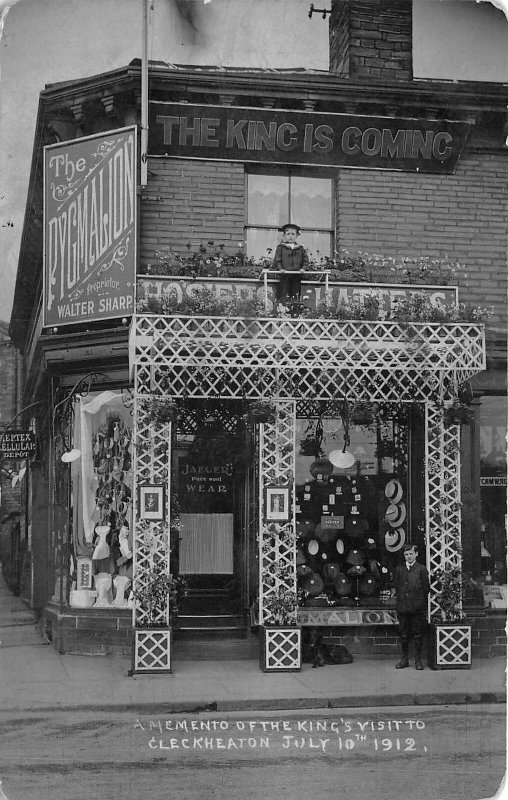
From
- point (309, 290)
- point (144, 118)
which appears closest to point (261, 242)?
point (309, 290)

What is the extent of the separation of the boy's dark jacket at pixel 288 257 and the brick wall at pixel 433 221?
136cm

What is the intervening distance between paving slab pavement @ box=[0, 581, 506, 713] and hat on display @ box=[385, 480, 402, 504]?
2.56 metres

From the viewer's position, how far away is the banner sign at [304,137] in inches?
585

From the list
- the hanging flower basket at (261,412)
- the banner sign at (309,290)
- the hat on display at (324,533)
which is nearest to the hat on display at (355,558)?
the hat on display at (324,533)

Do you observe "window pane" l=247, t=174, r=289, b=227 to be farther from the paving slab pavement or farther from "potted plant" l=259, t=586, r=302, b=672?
the paving slab pavement

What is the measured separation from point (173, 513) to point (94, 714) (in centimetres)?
372

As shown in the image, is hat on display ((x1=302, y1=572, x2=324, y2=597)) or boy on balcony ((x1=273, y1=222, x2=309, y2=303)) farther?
hat on display ((x1=302, y1=572, x2=324, y2=597))

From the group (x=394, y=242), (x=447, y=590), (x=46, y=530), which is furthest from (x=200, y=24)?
(x=46, y=530)

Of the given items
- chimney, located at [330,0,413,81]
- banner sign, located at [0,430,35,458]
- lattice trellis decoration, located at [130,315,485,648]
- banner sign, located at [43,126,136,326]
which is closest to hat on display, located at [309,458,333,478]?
lattice trellis decoration, located at [130,315,485,648]

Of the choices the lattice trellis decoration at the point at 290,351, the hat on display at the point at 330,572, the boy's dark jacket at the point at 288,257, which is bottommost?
the hat on display at the point at 330,572

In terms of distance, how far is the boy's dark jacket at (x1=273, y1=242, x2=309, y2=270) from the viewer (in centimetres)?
1433

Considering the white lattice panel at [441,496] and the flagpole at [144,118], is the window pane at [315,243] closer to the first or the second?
the flagpole at [144,118]

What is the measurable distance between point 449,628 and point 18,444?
7354mm

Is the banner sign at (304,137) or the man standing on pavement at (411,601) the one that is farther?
A: the banner sign at (304,137)
